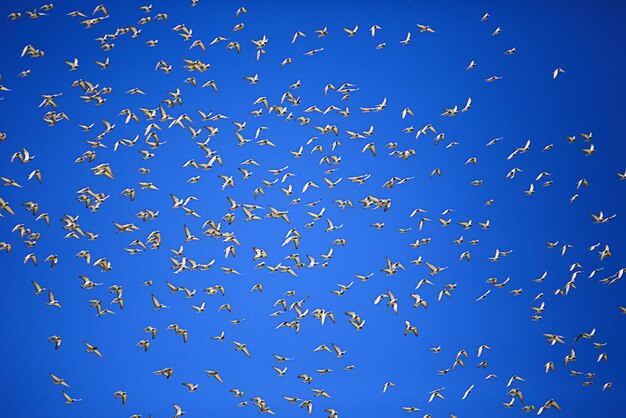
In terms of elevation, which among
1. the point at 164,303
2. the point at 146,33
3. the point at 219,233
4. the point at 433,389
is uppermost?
the point at 146,33

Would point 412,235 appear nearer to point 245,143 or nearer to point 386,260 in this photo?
point 386,260

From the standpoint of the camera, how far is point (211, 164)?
40.3 feet

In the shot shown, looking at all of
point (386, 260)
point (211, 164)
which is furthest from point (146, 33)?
point (386, 260)

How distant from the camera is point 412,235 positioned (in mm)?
12547

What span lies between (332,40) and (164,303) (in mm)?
4456

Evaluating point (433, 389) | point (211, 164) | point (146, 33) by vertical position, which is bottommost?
point (433, 389)

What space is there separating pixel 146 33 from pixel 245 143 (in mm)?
2071

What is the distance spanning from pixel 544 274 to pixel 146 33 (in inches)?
263

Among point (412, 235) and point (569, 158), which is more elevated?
point (569, 158)

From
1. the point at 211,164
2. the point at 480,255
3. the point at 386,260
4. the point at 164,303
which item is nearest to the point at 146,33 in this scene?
the point at 211,164

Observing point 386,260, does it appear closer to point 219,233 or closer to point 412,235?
point 412,235

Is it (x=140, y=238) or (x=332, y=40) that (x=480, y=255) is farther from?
(x=140, y=238)

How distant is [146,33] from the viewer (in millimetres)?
12227

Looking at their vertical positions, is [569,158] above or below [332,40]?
below
